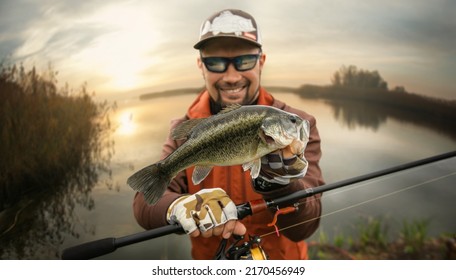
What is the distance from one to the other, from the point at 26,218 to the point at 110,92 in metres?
0.84

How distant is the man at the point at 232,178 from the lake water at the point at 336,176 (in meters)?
0.30

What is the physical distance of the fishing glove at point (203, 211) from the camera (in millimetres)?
1353

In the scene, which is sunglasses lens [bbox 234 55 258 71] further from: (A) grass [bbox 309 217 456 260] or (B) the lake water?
(A) grass [bbox 309 217 456 260]

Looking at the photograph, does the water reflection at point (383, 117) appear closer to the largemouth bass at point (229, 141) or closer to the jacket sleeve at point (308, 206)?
the jacket sleeve at point (308, 206)

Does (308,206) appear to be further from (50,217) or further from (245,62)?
(50,217)

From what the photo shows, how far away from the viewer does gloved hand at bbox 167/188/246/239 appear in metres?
1.35

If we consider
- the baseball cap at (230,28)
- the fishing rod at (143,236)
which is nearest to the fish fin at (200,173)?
the fishing rod at (143,236)

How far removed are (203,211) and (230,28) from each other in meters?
0.78

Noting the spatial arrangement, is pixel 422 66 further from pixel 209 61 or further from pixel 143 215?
pixel 143 215

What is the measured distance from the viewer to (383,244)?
223 centimetres

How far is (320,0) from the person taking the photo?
206 centimetres

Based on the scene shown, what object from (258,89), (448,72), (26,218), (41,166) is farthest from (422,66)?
(26,218)

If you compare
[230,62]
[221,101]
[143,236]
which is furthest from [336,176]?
[143,236]

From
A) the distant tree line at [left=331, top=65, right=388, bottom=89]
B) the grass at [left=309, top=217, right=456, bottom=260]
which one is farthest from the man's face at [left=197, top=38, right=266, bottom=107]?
the grass at [left=309, top=217, right=456, bottom=260]
